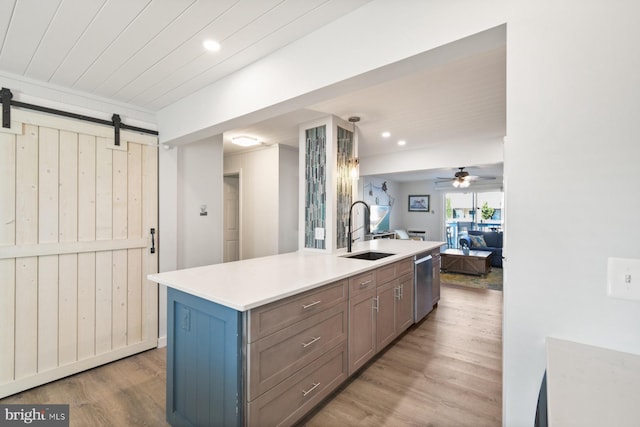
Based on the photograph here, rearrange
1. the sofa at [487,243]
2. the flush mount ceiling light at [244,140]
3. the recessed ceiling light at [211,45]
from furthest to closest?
the sofa at [487,243], the flush mount ceiling light at [244,140], the recessed ceiling light at [211,45]

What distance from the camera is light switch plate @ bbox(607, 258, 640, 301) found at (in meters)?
0.85

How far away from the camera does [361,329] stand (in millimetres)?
2252

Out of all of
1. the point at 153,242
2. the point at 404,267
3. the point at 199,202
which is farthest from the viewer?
the point at 199,202

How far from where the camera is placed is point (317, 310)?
5.89ft

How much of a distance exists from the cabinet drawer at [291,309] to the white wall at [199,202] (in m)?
1.90

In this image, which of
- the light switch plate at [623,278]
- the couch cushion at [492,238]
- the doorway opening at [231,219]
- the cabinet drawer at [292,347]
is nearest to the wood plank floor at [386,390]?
the cabinet drawer at [292,347]

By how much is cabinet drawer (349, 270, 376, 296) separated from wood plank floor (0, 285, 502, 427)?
0.73 meters

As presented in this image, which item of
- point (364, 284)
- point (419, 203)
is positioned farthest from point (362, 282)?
point (419, 203)

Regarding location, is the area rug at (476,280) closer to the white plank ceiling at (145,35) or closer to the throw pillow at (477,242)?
the throw pillow at (477,242)

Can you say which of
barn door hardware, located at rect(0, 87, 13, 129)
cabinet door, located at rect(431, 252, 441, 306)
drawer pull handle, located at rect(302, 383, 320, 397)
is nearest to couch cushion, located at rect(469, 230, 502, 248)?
cabinet door, located at rect(431, 252, 441, 306)

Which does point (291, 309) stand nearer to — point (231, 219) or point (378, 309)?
point (378, 309)

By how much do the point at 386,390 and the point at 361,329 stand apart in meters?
0.46

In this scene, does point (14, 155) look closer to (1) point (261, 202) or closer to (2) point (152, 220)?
(2) point (152, 220)
